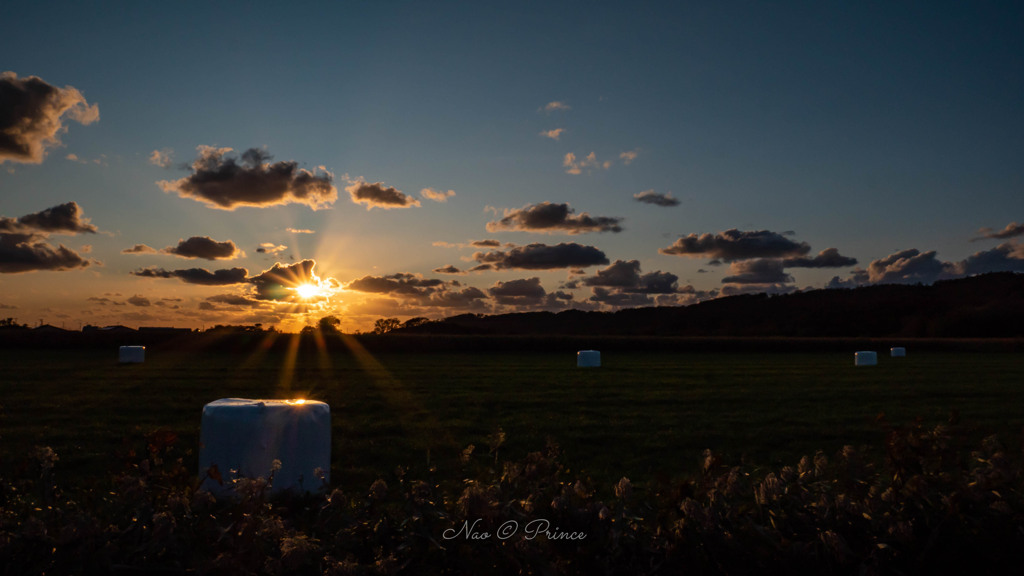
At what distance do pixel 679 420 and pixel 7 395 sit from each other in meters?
18.0

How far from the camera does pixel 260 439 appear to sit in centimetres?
731

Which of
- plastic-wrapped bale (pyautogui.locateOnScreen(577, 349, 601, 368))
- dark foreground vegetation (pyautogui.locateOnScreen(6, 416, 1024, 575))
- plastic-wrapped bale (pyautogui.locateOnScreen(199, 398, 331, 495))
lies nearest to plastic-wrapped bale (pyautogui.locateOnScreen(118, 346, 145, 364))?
plastic-wrapped bale (pyautogui.locateOnScreen(577, 349, 601, 368))

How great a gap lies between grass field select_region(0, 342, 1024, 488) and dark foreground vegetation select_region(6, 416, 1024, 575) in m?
1.17

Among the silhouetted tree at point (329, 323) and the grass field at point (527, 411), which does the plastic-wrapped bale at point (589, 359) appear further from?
the silhouetted tree at point (329, 323)

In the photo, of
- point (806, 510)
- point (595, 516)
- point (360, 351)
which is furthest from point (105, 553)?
point (360, 351)

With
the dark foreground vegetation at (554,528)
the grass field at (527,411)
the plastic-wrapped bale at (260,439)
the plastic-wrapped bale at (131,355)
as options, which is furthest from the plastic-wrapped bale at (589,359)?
the dark foreground vegetation at (554,528)

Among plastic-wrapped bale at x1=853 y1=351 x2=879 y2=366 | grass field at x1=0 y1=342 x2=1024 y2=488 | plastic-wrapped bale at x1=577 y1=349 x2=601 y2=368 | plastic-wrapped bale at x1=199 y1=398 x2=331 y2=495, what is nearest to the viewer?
plastic-wrapped bale at x1=199 y1=398 x2=331 y2=495

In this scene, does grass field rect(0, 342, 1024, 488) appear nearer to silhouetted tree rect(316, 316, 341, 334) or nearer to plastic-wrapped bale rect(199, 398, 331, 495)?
plastic-wrapped bale rect(199, 398, 331, 495)

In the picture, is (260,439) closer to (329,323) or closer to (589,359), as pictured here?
(589,359)

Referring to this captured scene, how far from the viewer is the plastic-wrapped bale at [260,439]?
7.28 m

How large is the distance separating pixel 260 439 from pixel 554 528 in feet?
14.8

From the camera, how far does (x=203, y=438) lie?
292 inches

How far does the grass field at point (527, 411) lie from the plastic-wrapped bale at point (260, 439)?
150 cm

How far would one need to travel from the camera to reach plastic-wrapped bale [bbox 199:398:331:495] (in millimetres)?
7277
